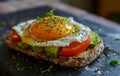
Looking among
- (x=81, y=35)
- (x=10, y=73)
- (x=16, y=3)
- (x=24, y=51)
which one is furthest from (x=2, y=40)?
A: (x=16, y=3)

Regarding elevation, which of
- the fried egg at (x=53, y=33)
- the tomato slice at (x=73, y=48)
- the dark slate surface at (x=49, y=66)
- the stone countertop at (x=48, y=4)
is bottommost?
the dark slate surface at (x=49, y=66)

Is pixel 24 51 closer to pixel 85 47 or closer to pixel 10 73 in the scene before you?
pixel 10 73

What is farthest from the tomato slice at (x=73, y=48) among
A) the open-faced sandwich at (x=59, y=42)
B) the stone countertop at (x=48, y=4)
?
the stone countertop at (x=48, y=4)

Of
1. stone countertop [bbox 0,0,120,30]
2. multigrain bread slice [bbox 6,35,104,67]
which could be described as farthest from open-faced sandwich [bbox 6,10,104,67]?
stone countertop [bbox 0,0,120,30]

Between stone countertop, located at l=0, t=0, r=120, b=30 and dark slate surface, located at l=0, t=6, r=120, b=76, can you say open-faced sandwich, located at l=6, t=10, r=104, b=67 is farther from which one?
stone countertop, located at l=0, t=0, r=120, b=30

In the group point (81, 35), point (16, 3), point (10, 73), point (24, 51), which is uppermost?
point (16, 3)

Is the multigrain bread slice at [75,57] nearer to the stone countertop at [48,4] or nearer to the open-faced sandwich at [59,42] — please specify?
the open-faced sandwich at [59,42]

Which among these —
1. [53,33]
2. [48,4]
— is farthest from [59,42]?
[48,4]
